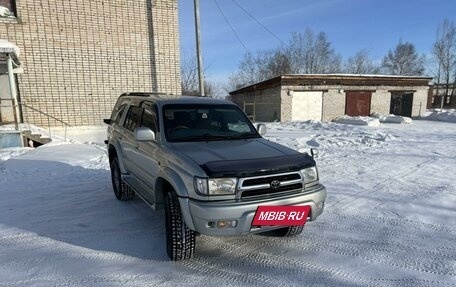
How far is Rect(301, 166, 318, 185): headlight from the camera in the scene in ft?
10.4

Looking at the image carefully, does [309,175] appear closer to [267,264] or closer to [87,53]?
[267,264]

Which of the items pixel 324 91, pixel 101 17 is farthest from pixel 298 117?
pixel 101 17

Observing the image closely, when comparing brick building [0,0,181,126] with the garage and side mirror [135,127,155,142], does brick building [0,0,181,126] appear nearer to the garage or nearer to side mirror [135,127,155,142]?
side mirror [135,127,155,142]

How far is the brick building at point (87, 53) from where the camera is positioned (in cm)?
1211

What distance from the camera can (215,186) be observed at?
2811 millimetres

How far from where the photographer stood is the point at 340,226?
404 centimetres

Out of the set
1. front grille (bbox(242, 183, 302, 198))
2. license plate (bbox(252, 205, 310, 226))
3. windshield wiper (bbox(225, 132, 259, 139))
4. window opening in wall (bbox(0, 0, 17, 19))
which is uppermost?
window opening in wall (bbox(0, 0, 17, 19))

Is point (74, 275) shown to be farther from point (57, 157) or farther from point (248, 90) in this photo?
point (248, 90)

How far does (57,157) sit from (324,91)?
17.9 meters

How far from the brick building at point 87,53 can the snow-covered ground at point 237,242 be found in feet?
24.4

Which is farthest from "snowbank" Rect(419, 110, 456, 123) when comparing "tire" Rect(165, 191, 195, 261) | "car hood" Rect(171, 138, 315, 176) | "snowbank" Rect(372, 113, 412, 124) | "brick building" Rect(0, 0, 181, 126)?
"tire" Rect(165, 191, 195, 261)

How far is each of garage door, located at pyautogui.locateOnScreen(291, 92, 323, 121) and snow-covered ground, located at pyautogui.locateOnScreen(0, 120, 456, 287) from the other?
14.5m

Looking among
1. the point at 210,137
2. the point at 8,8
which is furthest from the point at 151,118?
the point at 8,8

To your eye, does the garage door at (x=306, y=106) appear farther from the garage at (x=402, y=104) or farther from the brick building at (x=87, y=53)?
the brick building at (x=87, y=53)
